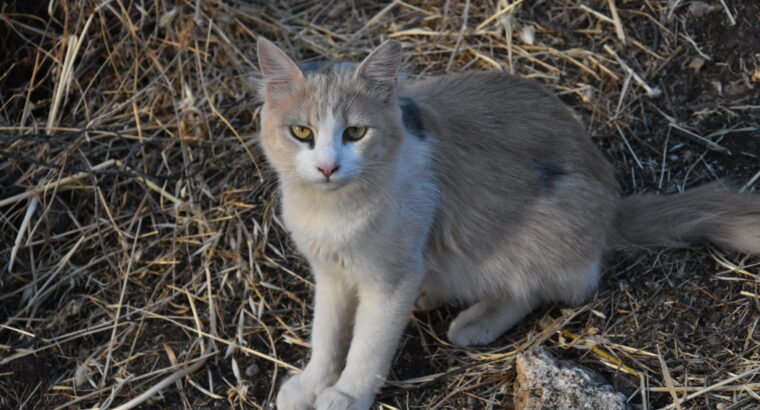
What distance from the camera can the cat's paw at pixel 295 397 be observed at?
2.91 metres

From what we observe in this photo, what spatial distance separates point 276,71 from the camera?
8.62ft

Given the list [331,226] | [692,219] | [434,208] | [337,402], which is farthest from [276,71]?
[692,219]

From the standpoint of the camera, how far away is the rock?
259 centimetres

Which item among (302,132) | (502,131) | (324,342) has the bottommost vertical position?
(324,342)

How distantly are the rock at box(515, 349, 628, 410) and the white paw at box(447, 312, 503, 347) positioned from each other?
0.38 m

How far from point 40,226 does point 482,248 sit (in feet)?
6.59

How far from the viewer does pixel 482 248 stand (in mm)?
3061

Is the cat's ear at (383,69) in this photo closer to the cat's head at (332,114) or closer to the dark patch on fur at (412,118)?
the cat's head at (332,114)

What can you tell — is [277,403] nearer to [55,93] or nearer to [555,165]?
[555,165]

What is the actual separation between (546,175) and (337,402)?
1148mm

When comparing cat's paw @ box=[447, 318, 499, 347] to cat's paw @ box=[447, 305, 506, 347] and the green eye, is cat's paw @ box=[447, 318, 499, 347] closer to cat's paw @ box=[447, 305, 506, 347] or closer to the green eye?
cat's paw @ box=[447, 305, 506, 347]

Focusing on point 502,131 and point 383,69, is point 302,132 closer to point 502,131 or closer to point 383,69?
point 383,69

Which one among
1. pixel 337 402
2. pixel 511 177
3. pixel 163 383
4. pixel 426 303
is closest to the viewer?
pixel 337 402

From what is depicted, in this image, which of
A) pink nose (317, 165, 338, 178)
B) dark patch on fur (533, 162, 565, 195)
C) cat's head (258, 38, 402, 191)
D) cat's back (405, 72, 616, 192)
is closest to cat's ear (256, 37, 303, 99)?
cat's head (258, 38, 402, 191)
